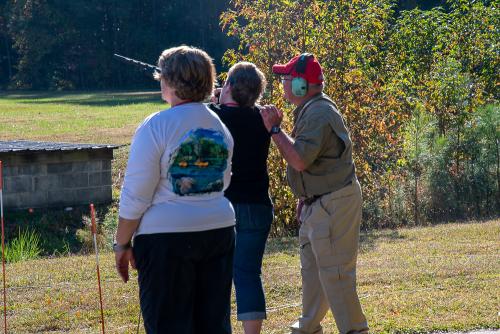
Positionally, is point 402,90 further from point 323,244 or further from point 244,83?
point 323,244

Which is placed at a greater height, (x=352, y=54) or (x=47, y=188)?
(x=352, y=54)

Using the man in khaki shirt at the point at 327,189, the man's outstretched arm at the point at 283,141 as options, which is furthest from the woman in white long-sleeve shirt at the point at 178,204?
the man in khaki shirt at the point at 327,189

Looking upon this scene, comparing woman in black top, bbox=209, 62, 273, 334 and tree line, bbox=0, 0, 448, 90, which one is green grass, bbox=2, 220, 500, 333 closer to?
woman in black top, bbox=209, 62, 273, 334

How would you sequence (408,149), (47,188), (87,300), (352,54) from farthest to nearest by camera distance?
(47,188)
(408,149)
(352,54)
(87,300)

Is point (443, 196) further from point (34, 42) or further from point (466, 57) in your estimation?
point (34, 42)

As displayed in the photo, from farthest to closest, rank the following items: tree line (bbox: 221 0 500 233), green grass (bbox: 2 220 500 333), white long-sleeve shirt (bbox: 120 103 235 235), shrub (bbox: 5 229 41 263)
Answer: tree line (bbox: 221 0 500 233) → shrub (bbox: 5 229 41 263) → green grass (bbox: 2 220 500 333) → white long-sleeve shirt (bbox: 120 103 235 235)

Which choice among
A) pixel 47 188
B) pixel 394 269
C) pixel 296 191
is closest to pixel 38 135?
pixel 47 188

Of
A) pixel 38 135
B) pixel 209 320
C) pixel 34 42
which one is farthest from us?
pixel 34 42

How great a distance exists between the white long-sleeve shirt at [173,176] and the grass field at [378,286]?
7.89 ft

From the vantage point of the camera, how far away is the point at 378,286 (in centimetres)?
804

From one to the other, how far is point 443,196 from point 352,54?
260 centimetres

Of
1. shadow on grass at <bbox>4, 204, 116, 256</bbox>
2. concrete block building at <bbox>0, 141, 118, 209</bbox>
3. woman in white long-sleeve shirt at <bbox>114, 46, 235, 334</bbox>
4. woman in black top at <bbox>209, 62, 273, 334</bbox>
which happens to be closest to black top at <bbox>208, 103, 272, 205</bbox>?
woman in black top at <bbox>209, 62, 273, 334</bbox>

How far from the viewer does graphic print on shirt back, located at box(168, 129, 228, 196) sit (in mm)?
4324

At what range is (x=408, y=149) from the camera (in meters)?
14.6
